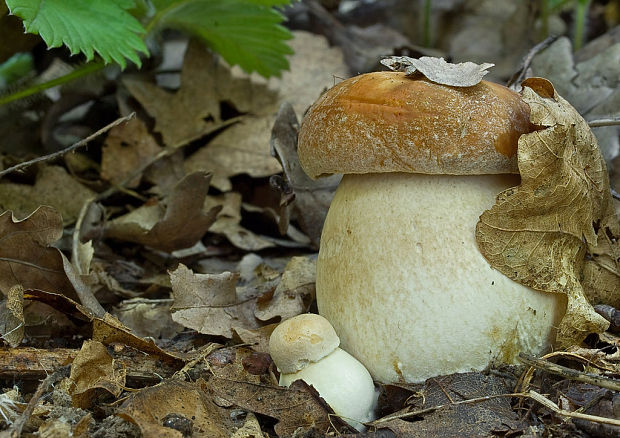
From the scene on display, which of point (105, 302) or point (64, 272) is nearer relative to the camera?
point (64, 272)

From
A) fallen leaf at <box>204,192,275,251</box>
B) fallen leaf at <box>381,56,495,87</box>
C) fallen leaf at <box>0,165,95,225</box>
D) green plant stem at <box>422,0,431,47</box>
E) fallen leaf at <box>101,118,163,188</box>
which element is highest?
fallen leaf at <box>381,56,495,87</box>

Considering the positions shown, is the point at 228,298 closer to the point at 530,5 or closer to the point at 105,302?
the point at 105,302

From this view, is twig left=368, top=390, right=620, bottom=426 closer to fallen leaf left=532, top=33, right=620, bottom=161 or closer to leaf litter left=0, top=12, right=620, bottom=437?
leaf litter left=0, top=12, right=620, bottom=437

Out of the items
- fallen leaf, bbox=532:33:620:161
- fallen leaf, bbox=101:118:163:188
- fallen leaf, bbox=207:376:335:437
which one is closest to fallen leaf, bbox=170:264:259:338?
fallen leaf, bbox=207:376:335:437

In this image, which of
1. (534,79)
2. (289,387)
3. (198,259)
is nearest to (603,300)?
(534,79)

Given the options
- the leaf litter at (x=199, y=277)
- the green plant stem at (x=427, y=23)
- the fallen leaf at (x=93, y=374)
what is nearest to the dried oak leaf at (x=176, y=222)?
the leaf litter at (x=199, y=277)

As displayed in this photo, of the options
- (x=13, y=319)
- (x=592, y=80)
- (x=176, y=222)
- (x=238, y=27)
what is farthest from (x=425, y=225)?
(x=238, y=27)
